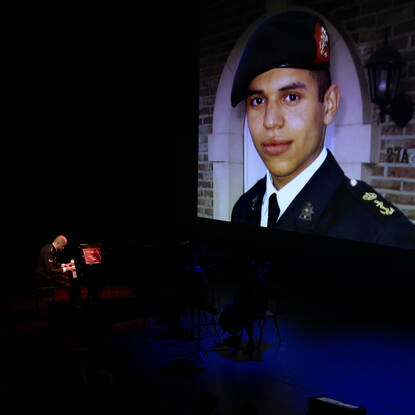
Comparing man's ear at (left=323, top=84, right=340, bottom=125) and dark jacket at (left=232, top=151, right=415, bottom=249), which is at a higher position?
man's ear at (left=323, top=84, right=340, bottom=125)

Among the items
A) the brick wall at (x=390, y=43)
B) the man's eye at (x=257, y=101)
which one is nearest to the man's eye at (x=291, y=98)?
the man's eye at (x=257, y=101)

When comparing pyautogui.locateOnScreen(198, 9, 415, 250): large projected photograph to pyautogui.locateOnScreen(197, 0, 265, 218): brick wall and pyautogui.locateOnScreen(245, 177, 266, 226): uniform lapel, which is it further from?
pyautogui.locateOnScreen(197, 0, 265, 218): brick wall

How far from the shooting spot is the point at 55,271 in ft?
17.9

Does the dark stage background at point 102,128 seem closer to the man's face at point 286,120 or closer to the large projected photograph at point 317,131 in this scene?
the large projected photograph at point 317,131

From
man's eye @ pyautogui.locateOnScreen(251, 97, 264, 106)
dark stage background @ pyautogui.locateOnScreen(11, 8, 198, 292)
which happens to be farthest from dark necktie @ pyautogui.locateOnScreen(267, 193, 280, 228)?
dark stage background @ pyautogui.locateOnScreen(11, 8, 198, 292)

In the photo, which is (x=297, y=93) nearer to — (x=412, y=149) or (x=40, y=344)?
(x=412, y=149)

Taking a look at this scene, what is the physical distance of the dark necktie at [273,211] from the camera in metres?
6.24

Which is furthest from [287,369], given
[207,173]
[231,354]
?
[207,173]

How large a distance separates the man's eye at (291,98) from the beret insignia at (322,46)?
18.3 inches

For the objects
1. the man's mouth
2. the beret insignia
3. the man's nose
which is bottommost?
the man's mouth

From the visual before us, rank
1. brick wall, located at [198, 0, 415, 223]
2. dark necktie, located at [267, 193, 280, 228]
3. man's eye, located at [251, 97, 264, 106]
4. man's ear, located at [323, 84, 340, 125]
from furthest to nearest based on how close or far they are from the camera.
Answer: dark necktie, located at [267, 193, 280, 228] < man's eye, located at [251, 97, 264, 106] < man's ear, located at [323, 84, 340, 125] < brick wall, located at [198, 0, 415, 223]

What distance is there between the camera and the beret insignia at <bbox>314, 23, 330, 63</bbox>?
5.51 meters

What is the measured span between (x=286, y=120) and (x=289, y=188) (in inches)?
34.5

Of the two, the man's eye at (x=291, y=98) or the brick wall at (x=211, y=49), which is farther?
the brick wall at (x=211, y=49)
